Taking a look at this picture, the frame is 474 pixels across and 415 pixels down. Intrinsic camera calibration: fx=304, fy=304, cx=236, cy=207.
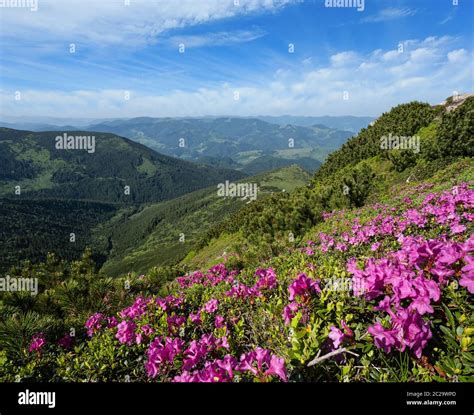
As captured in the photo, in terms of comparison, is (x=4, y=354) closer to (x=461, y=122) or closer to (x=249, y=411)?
(x=249, y=411)

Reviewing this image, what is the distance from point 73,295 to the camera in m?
6.52

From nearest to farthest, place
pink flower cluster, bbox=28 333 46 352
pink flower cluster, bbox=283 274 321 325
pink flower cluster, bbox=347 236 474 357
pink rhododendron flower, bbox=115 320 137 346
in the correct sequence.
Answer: pink flower cluster, bbox=347 236 474 357 < pink flower cluster, bbox=283 274 321 325 < pink rhododendron flower, bbox=115 320 137 346 < pink flower cluster, bbox=28 333 46 352

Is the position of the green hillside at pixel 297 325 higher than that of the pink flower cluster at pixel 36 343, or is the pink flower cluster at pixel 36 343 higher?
the green hillside at pixel 297 325

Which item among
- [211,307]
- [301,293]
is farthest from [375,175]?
[301,293]

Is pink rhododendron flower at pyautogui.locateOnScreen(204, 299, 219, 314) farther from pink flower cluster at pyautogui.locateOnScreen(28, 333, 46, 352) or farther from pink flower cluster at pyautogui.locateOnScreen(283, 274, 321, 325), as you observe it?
pink flower cluster at pyautogui.locateOnScreen(28, 333, 46, 352)

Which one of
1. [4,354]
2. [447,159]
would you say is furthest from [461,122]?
[4,354]

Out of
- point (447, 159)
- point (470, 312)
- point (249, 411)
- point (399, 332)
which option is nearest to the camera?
point (249, 411)

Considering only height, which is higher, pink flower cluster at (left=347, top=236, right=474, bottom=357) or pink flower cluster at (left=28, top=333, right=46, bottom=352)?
pink flower cluster at (left=347, top=236, right=474, bottom=357)

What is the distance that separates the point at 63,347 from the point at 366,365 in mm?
3919

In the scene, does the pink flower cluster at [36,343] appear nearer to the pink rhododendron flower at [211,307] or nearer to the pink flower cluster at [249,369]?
the pink rhododendron flower at [211,307]

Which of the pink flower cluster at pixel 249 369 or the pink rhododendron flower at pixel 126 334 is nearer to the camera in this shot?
the pink flower cluster at pixel 249 369

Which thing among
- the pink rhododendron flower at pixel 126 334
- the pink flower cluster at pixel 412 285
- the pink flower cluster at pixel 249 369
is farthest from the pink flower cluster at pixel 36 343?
the pink flower cluster at pixel 412 285

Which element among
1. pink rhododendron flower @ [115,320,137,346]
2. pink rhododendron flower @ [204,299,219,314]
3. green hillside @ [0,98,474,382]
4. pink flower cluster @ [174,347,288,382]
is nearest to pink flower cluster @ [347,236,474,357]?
green hillside @ [0,98,474,382]

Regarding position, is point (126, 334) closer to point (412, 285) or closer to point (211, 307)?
point (211, 307)
